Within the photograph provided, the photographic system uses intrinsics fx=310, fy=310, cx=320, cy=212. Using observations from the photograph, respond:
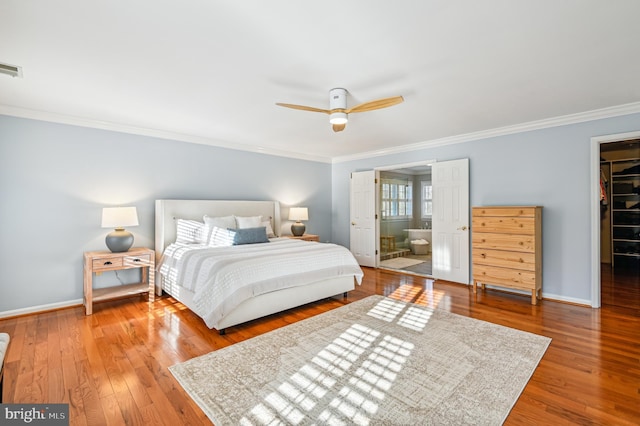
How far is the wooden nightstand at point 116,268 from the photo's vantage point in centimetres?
369

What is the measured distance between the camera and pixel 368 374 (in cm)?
235

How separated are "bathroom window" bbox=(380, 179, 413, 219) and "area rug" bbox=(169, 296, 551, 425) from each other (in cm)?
474

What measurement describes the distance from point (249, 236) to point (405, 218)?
5.62 m

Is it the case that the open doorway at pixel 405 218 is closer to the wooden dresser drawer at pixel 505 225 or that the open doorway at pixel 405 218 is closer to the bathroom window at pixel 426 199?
the bathroom window at pixel 426 199

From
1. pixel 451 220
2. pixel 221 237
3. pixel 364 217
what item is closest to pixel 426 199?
pixel 364 217

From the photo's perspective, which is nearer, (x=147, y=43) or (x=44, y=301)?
(x=147, y=43)

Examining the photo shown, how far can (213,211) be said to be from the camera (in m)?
5.08

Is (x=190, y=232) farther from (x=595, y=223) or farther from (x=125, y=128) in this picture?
(x=595, y=223)

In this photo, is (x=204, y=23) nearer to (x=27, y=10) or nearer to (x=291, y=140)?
(x=27, y=10)

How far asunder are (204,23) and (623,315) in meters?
5.20

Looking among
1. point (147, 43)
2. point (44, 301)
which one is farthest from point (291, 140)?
point (44, 301)

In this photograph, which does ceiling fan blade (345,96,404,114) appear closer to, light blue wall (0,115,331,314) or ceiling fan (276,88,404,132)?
ceiling fan (276,88,404,132)

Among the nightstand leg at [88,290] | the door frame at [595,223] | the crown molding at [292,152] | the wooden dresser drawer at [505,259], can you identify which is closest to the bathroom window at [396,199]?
the crown molding at [292,152]

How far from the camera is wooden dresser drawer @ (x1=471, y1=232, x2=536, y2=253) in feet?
13.3
